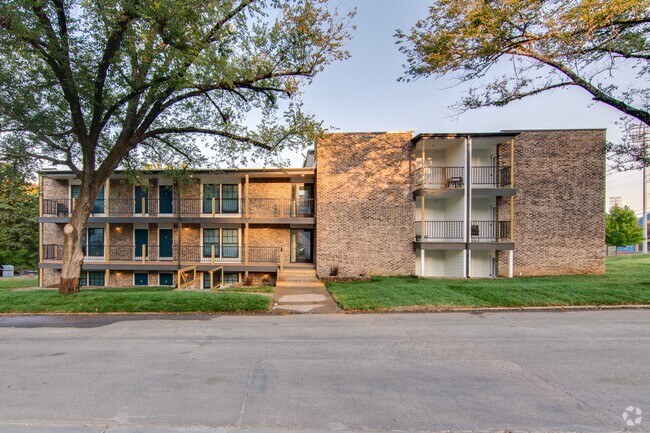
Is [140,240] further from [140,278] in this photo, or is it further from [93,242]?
[93,242]

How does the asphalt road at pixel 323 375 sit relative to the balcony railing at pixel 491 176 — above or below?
below

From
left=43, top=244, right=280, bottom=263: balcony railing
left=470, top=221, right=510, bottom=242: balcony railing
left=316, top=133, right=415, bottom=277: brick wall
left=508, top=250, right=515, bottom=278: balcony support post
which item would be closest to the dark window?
left=43, top=244, right=280, bottom=263: balcony railing

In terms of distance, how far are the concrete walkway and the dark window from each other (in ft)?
36.7

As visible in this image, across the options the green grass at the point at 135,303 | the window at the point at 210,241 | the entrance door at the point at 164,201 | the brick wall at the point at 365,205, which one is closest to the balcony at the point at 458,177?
the brick wall at the point at 365,205

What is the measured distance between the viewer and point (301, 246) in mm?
17781

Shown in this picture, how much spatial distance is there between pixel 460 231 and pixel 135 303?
44.7 feet

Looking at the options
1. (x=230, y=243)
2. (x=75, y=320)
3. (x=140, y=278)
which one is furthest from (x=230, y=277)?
(x=75, y=320)

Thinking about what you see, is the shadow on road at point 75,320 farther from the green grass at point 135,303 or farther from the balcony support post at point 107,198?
the balcony support post at point 107,198

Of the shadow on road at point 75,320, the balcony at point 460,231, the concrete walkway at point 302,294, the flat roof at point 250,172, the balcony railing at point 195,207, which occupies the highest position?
the flat roof at point 250,172

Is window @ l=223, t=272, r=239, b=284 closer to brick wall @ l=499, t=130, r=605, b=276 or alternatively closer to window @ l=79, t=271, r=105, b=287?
window @ l=79, t=271, r=105, b=287

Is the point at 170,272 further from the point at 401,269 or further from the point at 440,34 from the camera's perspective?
the point at 440,34

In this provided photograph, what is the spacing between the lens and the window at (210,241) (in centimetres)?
1751

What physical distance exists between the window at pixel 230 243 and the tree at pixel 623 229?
3729cm

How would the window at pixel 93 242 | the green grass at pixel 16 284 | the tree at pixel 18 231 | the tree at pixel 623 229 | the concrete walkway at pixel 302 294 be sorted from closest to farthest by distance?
the concrete walkway at pixel 302 294 → the green grass at pixel 16 284 → the window at pixel 93 242 → the tree at pixel 18 231 → the tree at pixel 623 229
